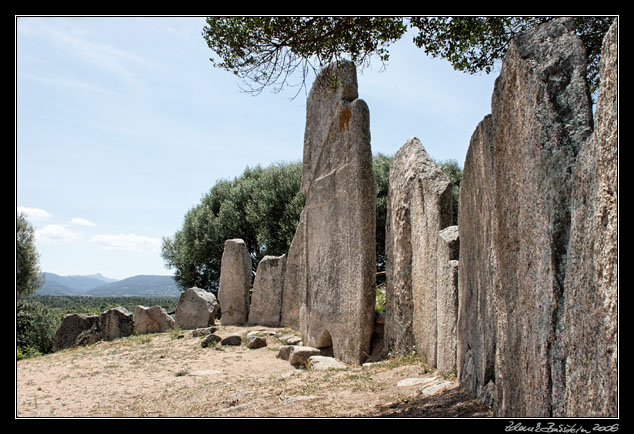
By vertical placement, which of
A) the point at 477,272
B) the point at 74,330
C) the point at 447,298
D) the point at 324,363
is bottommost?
the point at 74,330

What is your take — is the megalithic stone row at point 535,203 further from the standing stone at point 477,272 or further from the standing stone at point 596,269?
the standing stone at point 477,272

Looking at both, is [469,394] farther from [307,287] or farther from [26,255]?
[26,255]

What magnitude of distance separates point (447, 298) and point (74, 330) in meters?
9.41

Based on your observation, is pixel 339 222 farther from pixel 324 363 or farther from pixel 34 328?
pixel 34 328

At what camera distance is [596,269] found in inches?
82.3

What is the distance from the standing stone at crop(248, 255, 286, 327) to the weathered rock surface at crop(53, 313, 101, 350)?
3.45 m

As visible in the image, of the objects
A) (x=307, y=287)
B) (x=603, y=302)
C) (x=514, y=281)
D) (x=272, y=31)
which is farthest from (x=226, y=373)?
(x=603, y=302)

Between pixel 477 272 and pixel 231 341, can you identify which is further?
pixel 231 341

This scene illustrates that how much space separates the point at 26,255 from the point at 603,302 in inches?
838

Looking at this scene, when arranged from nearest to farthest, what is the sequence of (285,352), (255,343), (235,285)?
(285,352) → (255,343) → (235,285)

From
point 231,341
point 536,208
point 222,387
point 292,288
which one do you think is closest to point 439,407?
point 536,208

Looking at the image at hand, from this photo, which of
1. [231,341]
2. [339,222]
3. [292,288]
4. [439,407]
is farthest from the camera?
[292,288]

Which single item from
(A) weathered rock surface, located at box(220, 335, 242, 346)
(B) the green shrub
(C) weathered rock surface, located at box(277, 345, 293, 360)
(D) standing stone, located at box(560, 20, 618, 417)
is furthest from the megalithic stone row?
(B) the green shrub

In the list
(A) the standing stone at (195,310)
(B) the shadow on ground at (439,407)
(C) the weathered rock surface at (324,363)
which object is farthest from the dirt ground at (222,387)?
(A) the standing stone at (195,310)
